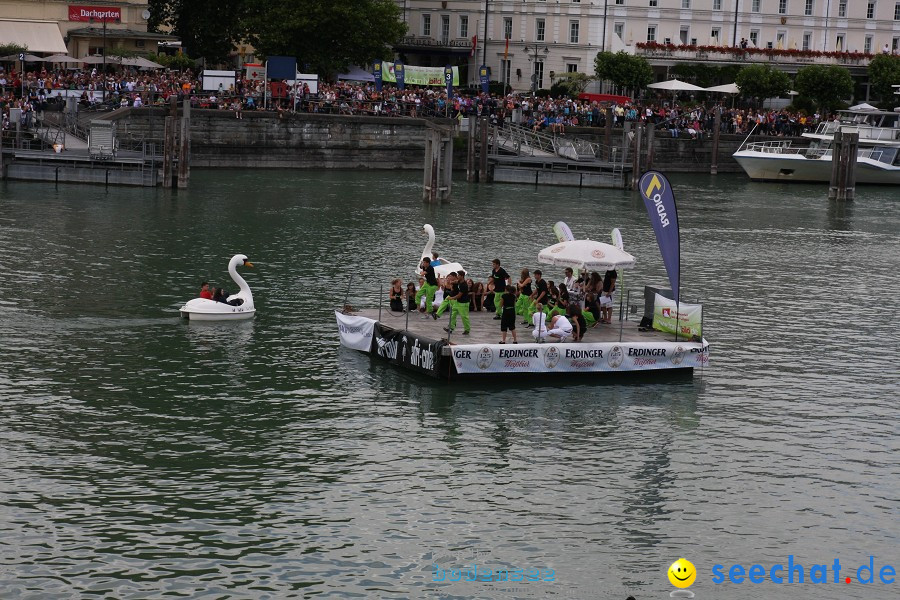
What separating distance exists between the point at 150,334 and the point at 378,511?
40.7ft

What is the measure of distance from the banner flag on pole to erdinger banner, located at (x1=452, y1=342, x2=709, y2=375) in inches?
49.2

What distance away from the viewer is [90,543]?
19766 millimetres

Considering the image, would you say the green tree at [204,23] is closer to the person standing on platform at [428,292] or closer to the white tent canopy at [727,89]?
the white tent canopy at [727,89]

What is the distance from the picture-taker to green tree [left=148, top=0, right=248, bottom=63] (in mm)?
89000

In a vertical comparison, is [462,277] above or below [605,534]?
above

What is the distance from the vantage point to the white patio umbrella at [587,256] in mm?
30562

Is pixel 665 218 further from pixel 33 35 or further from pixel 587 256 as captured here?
pixel 33 35

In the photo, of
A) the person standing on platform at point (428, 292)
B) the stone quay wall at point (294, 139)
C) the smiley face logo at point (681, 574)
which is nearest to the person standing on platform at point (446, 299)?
the person standing on platform at point (428, 292)

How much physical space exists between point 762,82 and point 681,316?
65.5m

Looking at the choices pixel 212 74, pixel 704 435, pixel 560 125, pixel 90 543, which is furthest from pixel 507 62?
pixel 90 543

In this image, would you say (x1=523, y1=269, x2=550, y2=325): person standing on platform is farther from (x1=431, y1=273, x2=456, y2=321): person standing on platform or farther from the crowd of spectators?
the crowd of spectators

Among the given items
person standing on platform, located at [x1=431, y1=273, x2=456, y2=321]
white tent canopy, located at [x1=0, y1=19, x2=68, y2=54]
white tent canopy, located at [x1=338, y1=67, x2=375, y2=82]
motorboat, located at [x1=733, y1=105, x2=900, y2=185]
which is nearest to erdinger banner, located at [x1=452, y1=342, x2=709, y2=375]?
person standing on platform, located at [x1=431, y1=273, x2=456, y2=321]

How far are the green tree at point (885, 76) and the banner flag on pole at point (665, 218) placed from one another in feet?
232

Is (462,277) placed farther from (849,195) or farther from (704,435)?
(849,195)
